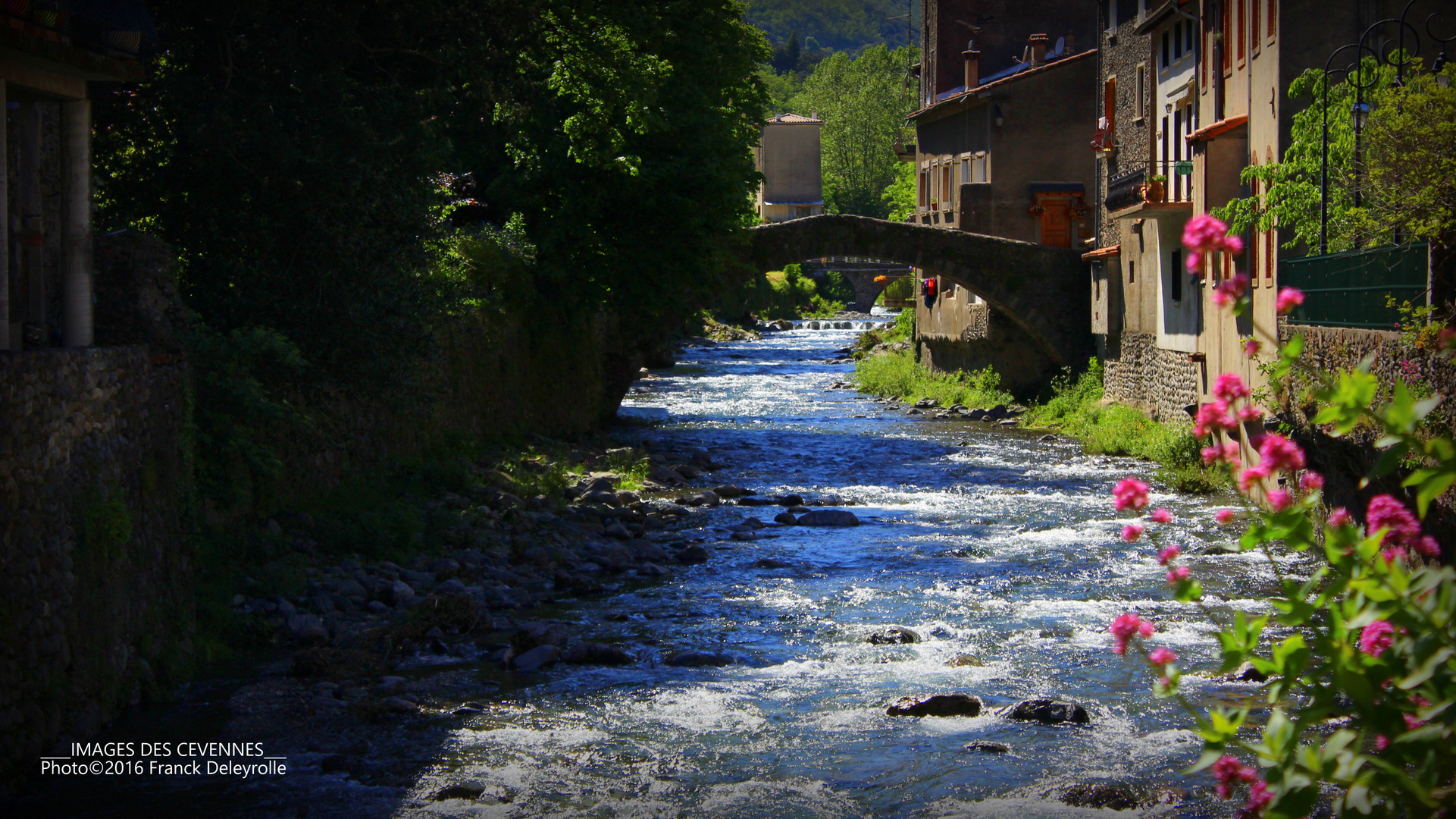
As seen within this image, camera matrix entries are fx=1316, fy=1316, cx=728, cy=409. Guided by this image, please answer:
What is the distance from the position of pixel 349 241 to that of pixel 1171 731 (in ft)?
30.7

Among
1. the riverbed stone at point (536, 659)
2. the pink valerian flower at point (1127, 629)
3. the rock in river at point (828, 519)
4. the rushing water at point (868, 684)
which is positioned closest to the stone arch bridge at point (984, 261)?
Result: the rushing water at point (868, 684)

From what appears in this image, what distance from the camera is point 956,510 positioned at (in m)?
18.8

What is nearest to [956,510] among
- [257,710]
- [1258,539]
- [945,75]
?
[257,710]

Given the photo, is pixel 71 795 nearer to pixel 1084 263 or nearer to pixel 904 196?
pixel 1084 263

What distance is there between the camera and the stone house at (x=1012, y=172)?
3456 cm

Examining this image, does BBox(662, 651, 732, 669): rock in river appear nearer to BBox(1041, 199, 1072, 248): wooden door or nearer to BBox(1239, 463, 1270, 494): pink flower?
BBox(1239, 463, 1270, 494): pink flower

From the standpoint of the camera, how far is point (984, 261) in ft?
103

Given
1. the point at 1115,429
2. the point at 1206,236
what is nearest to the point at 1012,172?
the point at 1115,429

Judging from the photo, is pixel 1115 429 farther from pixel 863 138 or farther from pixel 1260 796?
pixel 863 138

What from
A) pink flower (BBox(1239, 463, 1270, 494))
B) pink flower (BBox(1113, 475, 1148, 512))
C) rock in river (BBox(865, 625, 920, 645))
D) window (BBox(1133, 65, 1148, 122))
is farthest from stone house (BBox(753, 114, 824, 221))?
pink flower (BBox(1239, 463, 1270, 494))

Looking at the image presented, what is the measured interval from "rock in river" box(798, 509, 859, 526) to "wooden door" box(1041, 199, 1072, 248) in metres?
20.4

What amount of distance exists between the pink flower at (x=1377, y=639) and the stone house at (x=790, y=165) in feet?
287

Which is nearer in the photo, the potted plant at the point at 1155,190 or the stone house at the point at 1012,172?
the potted plant at the point at 1155,190

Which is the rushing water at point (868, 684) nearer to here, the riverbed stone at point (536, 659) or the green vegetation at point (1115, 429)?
the riverbed stone at point (536, 659)
